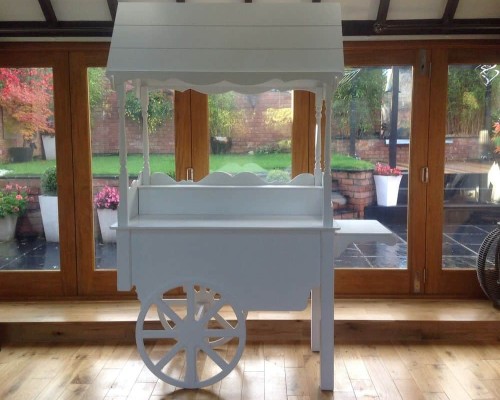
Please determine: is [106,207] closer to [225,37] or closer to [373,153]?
[225,37]

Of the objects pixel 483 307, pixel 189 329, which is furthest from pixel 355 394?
pixel 483 307

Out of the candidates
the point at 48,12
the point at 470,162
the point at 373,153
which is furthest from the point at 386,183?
the point at 48,12

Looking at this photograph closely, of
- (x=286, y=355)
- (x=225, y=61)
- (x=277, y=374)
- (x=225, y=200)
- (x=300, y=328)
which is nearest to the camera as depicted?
(x=225, y=61)

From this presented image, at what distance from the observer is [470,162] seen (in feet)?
12.8

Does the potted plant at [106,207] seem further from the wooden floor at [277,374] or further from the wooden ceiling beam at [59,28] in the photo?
the wooden ceiling beam at [59,28]

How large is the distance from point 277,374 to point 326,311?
0.53 m

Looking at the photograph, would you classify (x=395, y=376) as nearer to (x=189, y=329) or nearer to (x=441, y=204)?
(x=189, y=329)

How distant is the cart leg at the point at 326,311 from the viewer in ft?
8.86

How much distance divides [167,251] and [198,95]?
58.2 inches

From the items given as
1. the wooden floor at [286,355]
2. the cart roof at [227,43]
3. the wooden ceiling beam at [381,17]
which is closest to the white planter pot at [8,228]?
the wooden floor at [286,355]

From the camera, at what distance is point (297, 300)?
271 cm

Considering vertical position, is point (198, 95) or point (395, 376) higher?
point (198, 95)

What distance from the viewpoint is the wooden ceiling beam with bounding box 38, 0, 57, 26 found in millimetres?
3449

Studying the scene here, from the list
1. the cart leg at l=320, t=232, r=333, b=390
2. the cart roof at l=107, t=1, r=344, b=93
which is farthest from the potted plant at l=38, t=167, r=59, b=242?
Result: the cart leg at l=320, t=232, r=333, b=390
